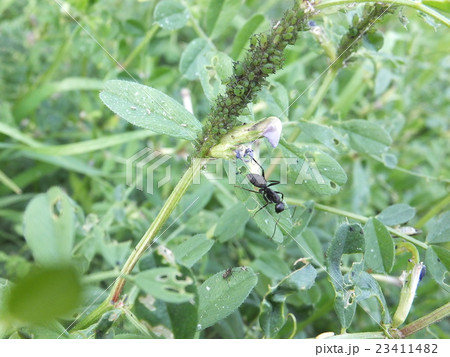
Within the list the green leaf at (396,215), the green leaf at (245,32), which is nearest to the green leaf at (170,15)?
the green leaf at (245,32)

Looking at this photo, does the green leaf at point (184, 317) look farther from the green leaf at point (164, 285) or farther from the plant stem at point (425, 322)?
the plant stem at point (425, 322)

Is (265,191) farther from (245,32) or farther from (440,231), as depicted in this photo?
(245,32)

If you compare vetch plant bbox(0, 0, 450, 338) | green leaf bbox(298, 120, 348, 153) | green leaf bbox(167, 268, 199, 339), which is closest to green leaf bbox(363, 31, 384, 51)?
vetch plant bbox(0, 0, 450, 338)

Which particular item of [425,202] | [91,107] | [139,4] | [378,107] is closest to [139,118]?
[91,107]

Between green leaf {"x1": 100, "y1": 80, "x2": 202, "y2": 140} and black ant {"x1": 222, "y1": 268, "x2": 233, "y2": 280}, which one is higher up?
green leaf {"x1": 100, "y1": 80, "x2": 202, "y2": 140}

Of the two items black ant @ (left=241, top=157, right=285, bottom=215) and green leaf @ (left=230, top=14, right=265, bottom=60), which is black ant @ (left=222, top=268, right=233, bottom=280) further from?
green leaf @ (left=230, top=14, right=265, bottom=60)

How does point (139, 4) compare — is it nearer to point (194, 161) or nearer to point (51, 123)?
point (51, 123)
